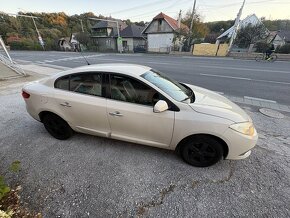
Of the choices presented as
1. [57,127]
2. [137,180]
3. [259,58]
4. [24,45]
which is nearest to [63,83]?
[57,127]

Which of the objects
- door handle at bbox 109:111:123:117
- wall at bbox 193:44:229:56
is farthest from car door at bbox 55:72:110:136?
wall at bbox 193:44:229:56

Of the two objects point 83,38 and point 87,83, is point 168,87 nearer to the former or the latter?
point 87,83

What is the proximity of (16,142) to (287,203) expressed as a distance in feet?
14.6

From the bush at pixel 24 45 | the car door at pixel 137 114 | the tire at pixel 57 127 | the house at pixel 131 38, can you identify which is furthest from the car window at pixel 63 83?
the bush at pixel 24 45

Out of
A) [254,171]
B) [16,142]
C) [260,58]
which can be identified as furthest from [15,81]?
[260,58]

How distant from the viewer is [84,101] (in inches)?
108

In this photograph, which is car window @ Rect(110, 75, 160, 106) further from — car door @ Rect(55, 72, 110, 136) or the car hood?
the car hood

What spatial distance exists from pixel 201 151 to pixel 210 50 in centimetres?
2470

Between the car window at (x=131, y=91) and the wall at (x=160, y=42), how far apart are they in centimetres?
2921

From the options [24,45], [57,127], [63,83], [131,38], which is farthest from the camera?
[24,45]

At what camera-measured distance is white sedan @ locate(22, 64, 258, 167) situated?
7.69 ft

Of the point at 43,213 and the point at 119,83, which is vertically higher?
the point at 119,83

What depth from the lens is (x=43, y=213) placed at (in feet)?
6.48

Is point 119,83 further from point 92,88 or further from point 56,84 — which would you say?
point 56,84
